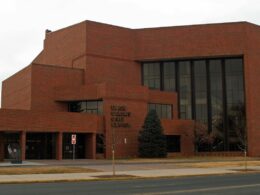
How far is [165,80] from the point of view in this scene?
75.4 metres

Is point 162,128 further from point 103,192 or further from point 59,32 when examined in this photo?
point 103,192

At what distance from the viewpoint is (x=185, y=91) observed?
74.8 metres

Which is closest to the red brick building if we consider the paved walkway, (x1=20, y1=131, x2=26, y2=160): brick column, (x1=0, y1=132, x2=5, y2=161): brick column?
(x1=20, y1=131, x2=26, y2=160): brick column

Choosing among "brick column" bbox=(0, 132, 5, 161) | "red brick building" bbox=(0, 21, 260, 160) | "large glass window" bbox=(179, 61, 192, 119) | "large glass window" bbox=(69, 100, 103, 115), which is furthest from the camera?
"large glass window" bbox=(179, 61, 192, 119)

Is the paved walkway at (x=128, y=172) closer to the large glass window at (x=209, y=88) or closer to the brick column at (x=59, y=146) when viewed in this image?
the brick column at (x=59, y=146)

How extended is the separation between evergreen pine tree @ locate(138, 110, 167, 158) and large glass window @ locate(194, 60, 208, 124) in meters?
15.4

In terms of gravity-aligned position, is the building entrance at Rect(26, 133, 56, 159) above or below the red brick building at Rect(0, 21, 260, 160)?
below

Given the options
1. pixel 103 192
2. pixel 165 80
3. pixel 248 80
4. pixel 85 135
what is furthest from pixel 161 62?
pixel 103 192

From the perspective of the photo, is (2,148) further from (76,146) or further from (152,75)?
(152,75)

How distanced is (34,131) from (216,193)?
122 ft

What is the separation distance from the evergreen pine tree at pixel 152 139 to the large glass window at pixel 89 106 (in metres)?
6.19

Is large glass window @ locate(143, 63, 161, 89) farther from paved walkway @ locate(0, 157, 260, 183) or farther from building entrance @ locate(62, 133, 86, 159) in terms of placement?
paved walkway @ locate(0, 157, 260, 183)

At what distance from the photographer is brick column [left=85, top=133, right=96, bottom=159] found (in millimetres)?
57269

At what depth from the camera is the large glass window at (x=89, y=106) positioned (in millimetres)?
60575
